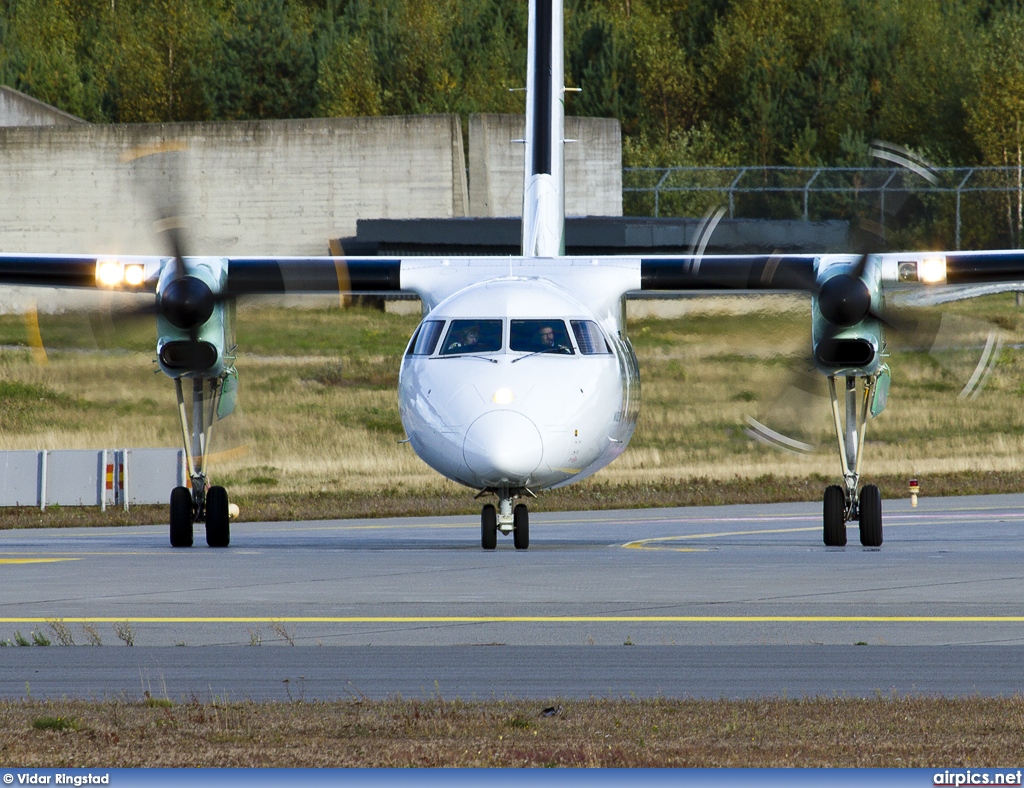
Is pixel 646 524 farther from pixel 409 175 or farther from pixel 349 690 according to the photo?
pixel 409 175

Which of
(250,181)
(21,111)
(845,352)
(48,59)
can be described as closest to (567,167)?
(250,181)

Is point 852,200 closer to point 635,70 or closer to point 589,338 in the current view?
point 635,70

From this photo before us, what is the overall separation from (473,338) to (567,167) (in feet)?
142

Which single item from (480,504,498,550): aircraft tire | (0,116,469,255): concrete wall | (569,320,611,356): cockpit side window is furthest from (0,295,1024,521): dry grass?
(569,320,611,356): cockpit side window

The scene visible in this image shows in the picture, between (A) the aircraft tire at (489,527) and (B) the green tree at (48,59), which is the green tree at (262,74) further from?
(A) the aircraft tire at (489,527)

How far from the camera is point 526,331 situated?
60.2 ft

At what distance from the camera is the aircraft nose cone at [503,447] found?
16859mm

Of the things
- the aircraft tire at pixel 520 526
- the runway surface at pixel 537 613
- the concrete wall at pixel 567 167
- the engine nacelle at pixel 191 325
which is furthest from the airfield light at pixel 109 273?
the concrete wall at pixel 567 167

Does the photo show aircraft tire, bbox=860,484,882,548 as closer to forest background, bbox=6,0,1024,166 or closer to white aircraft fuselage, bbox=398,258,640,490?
white aircraft fuselage, bbox=398,258,640,490

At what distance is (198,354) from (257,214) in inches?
1606

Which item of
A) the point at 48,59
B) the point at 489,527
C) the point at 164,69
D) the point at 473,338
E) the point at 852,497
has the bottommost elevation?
the point at 489,527

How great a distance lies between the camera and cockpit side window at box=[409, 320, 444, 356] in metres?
18.7

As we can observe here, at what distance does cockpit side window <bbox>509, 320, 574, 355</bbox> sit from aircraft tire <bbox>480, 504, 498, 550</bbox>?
2.43m

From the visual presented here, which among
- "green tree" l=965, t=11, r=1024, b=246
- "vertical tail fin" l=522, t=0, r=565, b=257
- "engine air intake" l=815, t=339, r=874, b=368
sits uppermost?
"green tree" l=965, t=11, r=1024, b=246
